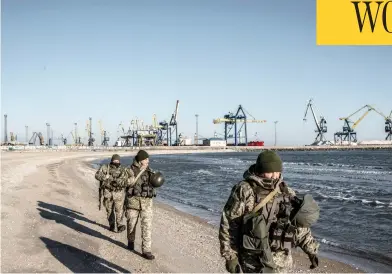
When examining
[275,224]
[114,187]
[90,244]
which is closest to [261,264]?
[275,224]

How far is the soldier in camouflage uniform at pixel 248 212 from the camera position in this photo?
145 inches

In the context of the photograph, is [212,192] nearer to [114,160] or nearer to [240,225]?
[114,160]

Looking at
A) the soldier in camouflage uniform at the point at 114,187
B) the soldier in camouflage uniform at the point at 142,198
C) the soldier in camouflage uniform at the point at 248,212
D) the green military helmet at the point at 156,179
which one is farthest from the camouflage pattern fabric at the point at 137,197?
the soldier in camouflage uniform at the point at 248,212

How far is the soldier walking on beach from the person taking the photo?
6.66m

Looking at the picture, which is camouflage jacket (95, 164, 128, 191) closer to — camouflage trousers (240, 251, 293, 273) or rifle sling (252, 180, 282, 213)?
camouflage trousers (240, 251, 293, 273)

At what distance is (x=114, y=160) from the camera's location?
8516 mm

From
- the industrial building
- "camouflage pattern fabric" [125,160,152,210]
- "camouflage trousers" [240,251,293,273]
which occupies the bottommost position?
the industrial building

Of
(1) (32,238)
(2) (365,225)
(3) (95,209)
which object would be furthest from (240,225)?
(2) (365,225)

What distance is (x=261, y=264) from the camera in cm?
369

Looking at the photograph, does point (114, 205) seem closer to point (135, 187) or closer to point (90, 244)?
point (90, 244)

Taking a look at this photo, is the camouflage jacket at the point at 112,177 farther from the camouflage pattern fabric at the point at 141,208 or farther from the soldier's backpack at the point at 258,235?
the soldier's backpack at the point at 258,235

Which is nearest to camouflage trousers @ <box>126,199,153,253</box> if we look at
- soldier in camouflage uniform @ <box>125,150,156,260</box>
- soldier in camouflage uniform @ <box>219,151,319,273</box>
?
soldier in camouflage uniform @ <box>125,150,156,260</box>

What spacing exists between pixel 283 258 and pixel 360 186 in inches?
894

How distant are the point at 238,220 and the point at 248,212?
0.14 m
